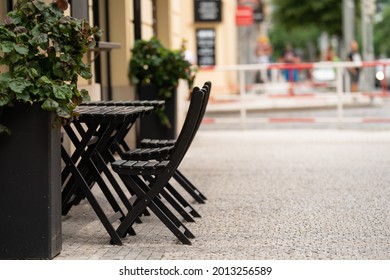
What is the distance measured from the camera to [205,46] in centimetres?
2994

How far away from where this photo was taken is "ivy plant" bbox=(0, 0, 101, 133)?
6.10 metres

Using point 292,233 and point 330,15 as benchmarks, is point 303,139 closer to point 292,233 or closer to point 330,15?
point 292,233

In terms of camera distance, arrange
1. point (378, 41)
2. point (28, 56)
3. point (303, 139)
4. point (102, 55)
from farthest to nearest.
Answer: point (378, 41) < point (303, 139) < point (102, 55) < point (28, 56)

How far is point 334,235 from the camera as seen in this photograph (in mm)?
7191

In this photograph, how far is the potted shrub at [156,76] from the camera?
44.7 feet

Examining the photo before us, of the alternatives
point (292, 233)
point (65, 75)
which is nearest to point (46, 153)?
point (65, 75)

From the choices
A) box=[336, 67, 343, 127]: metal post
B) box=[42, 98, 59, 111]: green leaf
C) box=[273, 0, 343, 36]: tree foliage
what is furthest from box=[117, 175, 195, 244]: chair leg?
box=[273, 0, 343, 36]: tree foliage

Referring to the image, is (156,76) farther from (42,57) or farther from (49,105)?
(49,105)

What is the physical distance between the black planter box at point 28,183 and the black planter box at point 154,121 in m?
7.10

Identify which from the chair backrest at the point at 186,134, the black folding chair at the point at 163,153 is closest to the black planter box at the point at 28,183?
the chair backrest at the point at 186,134

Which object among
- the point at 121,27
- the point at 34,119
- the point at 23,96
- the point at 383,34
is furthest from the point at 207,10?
the point at 383,34

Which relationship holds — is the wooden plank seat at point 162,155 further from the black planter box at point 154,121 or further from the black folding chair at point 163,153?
the black planter box at point 154,121

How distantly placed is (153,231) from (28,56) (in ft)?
6.07

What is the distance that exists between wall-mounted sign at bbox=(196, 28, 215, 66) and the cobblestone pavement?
15725 millimetres
